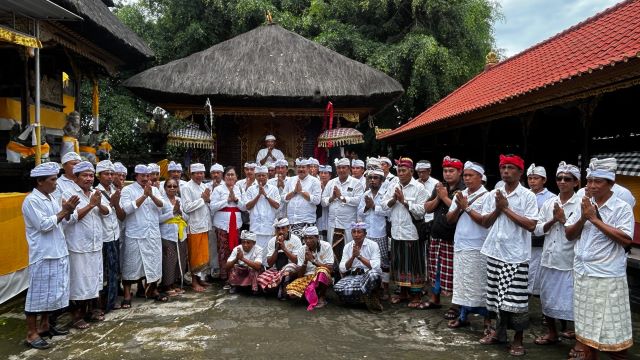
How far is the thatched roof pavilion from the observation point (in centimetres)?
1052

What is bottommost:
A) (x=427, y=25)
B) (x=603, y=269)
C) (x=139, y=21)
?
(x=603, y=269)

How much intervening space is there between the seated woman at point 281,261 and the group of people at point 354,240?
0.02 meters

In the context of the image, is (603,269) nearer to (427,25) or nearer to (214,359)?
(214,359)

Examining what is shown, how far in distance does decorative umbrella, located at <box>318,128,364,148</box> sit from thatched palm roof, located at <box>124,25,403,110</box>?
2.30 feet

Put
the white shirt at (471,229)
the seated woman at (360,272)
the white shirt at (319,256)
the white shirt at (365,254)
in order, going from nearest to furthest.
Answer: the white shirt at (471,229)
the seated woman at (360,272)
the white shirt at (365,254)
the white shirt at (319,256)

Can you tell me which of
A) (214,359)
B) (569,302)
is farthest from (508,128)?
(214,359)

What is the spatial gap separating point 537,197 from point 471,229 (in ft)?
3.58

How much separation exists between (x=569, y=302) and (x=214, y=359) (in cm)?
348

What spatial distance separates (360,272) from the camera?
20.5 ft

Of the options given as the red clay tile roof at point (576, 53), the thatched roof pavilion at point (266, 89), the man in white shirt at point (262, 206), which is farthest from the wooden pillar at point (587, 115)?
the thatched roof pavilion at point (266, 89)

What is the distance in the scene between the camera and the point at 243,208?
7406 millimetres

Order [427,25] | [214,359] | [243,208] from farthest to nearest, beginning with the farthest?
[427,25], [243,208], [214,359]

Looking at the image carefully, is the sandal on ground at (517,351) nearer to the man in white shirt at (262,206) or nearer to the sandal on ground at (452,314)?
the sandal on ground at (452,314)

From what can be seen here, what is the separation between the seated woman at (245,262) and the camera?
21.9 ft
